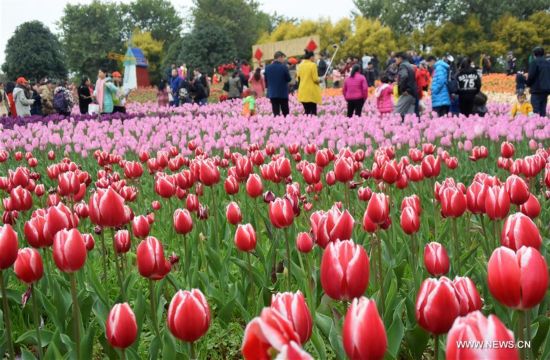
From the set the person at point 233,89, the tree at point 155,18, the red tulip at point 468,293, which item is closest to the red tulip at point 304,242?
the red tulip at point 468,293

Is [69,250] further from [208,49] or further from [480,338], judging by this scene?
A: [208,49]

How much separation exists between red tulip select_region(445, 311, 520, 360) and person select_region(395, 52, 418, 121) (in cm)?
1154

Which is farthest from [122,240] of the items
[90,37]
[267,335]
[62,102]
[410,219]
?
[90,37]

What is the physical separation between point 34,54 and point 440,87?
54.8 meters

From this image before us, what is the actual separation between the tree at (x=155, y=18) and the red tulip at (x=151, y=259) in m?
87.8

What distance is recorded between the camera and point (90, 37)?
70.5 m

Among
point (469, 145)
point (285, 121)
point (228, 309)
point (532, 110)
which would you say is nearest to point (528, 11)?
point (532, 110)

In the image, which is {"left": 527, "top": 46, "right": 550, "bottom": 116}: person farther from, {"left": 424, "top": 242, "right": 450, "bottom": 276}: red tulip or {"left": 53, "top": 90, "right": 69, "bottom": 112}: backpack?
{"left": 53, "top": 90, "right": 69, "bottom": 112}: backpack

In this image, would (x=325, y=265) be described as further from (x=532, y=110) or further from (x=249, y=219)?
(x=532, y=110)

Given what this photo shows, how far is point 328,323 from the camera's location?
2121mm

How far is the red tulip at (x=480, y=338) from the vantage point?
0.82 meters

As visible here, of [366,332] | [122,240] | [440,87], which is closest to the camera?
[366,332]

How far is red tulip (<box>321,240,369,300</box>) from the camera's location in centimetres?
138

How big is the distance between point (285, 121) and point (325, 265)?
9.93m
